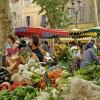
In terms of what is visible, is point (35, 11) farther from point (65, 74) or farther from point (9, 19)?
point (65, 74)

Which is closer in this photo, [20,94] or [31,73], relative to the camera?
[20,94]

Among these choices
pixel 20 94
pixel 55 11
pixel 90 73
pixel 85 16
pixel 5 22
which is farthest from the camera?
pixel 85 16

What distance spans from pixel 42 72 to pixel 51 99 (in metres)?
2.18

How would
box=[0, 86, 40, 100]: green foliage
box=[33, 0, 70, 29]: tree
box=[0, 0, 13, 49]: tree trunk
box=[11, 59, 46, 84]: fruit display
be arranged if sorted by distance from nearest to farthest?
box=[0, 86, 40, 100]: green foliage
box=[11, 59, 46, 84]: fruit display
box=[0, 0, 13, 49]: tree trunk
box=[33, 0, 70, 29]: tree

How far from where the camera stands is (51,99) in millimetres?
4176

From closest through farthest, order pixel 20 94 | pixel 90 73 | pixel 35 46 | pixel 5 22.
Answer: pixel 20 94
pixel 90 73
pixel 35 46
pixel 5 22

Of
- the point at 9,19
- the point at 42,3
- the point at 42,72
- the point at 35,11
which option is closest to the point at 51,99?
the point at 42,72

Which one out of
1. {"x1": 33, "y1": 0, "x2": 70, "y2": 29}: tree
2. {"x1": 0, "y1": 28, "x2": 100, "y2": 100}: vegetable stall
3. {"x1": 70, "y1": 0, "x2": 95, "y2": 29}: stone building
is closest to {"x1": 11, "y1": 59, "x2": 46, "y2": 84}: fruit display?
{"x1": 0, "y1": 28, "x2": 100, "y2": 100}: vegetable stall

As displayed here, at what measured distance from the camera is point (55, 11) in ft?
112

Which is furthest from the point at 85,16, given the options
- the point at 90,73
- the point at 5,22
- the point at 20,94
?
the point at 20,94

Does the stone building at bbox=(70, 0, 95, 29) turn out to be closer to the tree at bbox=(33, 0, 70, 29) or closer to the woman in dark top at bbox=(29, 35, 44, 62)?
the tree at bbox=(33, 0, 70, 29)

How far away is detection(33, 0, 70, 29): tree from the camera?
33.5 meters

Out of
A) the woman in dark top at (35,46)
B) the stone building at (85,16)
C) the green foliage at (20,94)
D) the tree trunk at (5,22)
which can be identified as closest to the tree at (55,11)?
the stone building at (85,16)

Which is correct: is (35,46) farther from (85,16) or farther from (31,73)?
(85,16)
